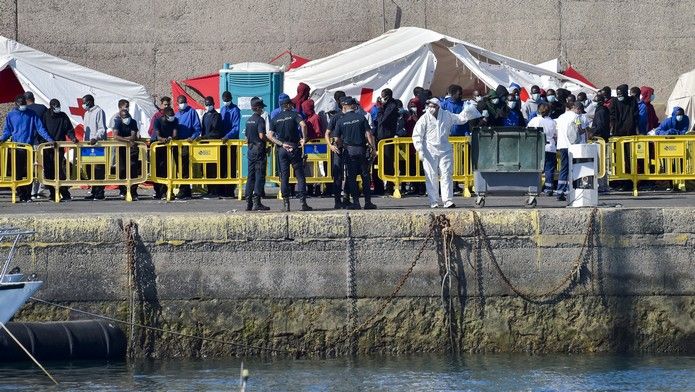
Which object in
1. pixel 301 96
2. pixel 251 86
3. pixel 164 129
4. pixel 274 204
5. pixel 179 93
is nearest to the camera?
pixel 274 204

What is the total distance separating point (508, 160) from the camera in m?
19.0

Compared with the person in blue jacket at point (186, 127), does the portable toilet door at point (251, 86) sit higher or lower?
higher

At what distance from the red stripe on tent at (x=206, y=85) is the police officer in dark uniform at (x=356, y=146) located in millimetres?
7718

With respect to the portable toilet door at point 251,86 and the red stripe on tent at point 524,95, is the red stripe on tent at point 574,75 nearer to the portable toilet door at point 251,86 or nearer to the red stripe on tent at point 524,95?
the red stripe on tent at point 524,95

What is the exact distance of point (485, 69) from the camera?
25281 millimetres

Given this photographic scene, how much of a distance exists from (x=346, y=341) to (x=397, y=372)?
2.91 ft

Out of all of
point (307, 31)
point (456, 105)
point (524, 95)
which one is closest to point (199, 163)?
point (456, 105)

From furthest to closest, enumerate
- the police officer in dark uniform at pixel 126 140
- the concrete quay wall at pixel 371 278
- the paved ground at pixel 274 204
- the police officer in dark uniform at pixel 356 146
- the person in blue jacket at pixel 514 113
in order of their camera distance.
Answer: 1. the person in blue jacket at pixel 514 113
2. the police officer in dark uniform at pixel 126 140
3. the paved ground at pixel 274 204
4. the police officer in dark uniform at pixel 356 146
5. the concrete quay wall at pixel 371 278

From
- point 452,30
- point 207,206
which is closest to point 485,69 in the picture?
point 452,30

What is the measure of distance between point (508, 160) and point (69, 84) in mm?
9684

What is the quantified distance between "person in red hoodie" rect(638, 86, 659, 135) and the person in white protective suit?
5079 millimetres

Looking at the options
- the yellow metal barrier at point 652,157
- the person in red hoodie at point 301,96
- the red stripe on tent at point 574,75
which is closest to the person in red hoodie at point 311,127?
the person in red hoodie at point 301,96

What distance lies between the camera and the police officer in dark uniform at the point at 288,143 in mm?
18703

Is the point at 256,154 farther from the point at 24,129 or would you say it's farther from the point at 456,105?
the point at 24,129
